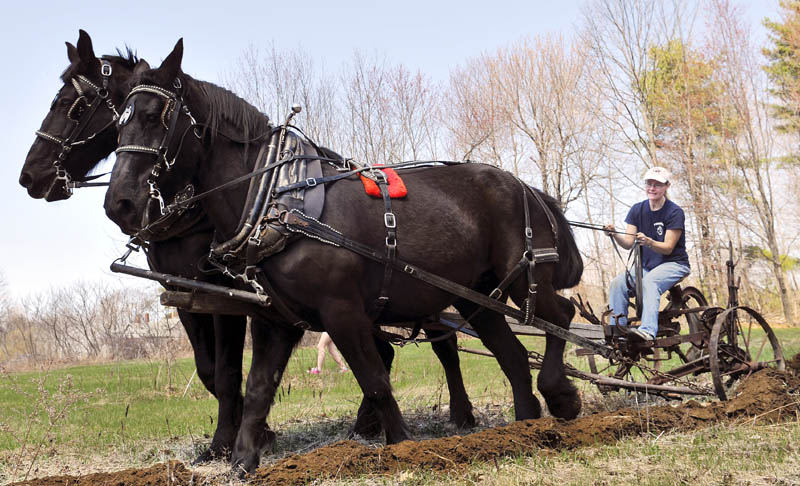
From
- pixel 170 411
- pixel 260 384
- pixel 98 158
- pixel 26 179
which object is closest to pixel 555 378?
pixel 260 384

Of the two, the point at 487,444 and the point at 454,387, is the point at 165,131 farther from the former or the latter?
the point at 454,387

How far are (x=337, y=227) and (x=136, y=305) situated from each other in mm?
21274

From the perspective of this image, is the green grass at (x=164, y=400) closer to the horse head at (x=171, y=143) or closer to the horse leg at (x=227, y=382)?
the horse leg at (x=227, y=382)

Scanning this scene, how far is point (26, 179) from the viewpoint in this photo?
5.37m

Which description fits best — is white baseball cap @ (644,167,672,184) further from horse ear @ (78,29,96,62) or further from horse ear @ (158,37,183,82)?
horse ear @ (78,29,96,62)

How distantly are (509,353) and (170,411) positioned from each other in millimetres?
5269

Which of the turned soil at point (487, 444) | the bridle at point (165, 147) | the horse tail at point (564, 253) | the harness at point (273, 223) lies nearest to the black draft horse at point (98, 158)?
the bridle at point (165, 147)

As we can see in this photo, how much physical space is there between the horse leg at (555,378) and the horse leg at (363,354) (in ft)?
4.27

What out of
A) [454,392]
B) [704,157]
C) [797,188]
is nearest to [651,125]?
[704,157]

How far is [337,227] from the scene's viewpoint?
4363 mm

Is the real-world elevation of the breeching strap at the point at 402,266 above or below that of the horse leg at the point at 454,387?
above

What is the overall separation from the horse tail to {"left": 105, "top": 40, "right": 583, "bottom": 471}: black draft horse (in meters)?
0.28

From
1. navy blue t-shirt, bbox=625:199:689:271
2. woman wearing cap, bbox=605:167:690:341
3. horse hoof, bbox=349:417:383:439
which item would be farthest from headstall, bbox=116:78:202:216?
navy blue t-shirt, bbox=625:199:689:271

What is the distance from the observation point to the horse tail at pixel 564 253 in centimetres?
564
